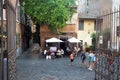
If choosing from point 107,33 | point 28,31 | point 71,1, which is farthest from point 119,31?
point 28,31

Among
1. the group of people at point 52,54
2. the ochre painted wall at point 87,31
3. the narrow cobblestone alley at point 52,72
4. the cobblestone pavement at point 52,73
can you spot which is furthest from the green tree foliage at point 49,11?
the ochre painted wall at point 87,31

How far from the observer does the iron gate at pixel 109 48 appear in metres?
10.1

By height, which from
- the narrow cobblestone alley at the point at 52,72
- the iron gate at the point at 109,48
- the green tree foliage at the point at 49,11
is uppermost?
the green tree foliage at the point at 49,11

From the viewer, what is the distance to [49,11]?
42281 millimetres

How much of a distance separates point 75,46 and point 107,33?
36.6 metres

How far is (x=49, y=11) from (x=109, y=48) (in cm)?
3151

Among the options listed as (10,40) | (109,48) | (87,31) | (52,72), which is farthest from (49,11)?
(10,40)

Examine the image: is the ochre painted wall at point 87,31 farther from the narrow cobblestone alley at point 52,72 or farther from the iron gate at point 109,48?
the iron gate at point 109,48

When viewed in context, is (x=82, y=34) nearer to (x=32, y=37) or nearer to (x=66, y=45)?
(x=32, y=37)

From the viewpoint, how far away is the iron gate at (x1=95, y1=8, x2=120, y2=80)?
1010 cm

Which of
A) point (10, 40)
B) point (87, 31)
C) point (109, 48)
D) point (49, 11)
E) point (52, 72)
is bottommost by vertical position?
point (52, 72)

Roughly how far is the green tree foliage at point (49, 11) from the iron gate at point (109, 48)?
2905 centimetres

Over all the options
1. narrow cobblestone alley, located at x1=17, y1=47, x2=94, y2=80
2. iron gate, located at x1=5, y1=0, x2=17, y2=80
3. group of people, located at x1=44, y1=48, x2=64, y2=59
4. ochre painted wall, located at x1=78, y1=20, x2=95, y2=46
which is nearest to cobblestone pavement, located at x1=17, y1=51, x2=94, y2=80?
narrow cobblestone alley, located at x1=17, y1=47, x2=94, y2=80

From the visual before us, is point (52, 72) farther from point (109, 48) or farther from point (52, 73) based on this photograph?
point (109, 48)
